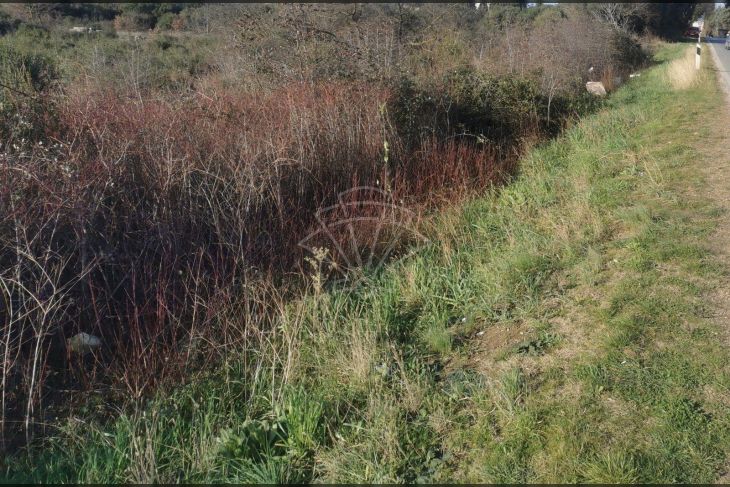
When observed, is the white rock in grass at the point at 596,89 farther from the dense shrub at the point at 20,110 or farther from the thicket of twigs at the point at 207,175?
the dense shrub at the point at 20,110

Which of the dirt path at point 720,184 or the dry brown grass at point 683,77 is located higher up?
the dry brown grass at point 683,77

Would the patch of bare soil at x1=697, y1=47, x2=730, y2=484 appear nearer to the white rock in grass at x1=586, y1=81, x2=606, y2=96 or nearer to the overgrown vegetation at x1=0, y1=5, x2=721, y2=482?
the overgrown vegetation at x1=0, y1=5, x2=721, y2=482

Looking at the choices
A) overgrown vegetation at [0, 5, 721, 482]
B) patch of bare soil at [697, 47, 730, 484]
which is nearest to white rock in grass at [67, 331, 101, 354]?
overgrown vegetation at [0, 5, 721, 482]

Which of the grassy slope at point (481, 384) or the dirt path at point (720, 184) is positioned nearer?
the grassy slope at point (481, 384)

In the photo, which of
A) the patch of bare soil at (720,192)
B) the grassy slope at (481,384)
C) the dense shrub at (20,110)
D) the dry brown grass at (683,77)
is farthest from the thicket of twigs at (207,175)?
the dry brown grass at (683,77)

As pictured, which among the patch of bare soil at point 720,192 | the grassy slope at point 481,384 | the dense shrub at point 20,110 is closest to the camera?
the grassy slope at point 481,384

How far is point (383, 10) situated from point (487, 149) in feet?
24.7

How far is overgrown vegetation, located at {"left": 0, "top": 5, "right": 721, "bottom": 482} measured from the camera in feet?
10.2

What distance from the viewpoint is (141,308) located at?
4262 millimetres

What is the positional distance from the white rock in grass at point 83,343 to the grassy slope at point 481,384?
0.73 m

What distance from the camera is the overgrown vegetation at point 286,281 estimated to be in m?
3.12

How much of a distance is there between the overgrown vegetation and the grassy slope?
0.02m

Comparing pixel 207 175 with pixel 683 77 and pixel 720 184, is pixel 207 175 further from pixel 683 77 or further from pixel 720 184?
pixel 683 77

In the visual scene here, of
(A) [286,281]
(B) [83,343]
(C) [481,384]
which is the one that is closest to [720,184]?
(C) [481,384]
